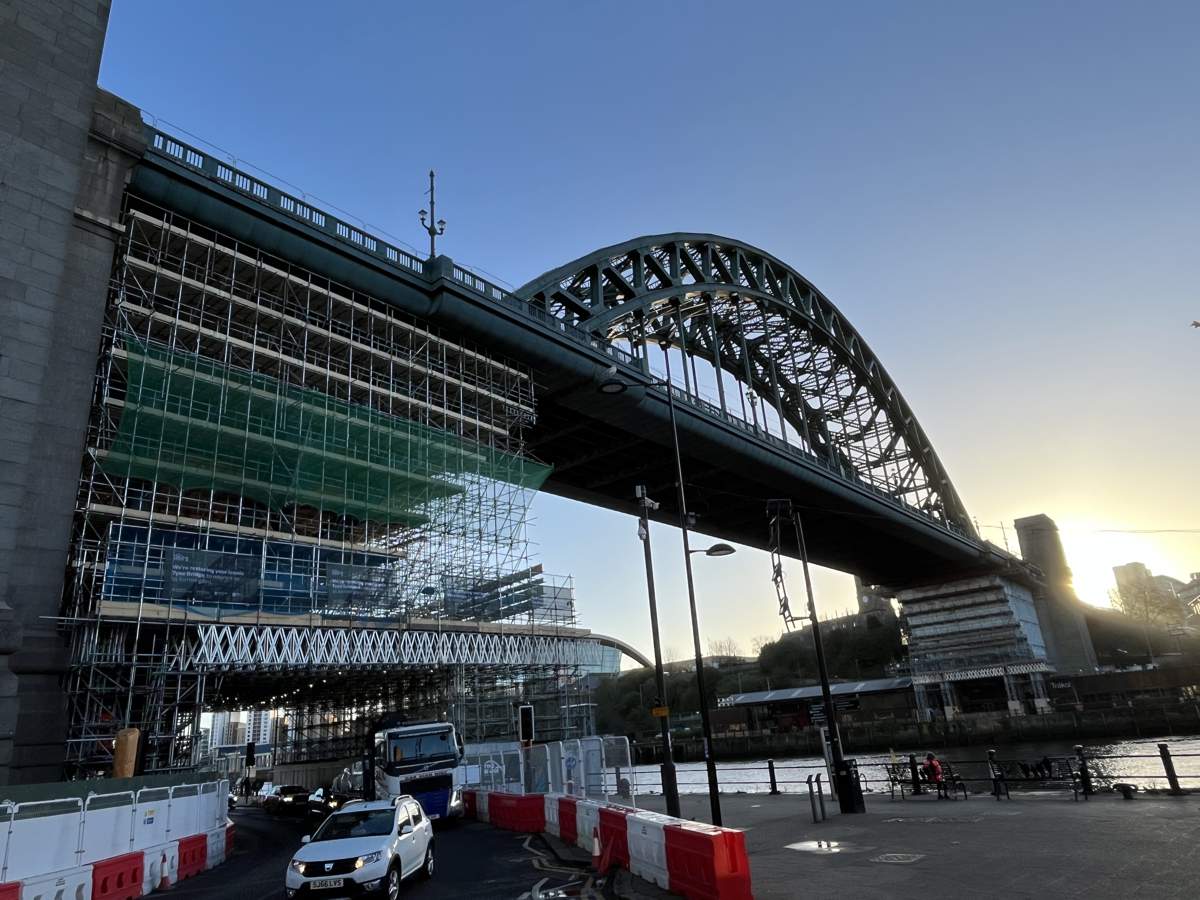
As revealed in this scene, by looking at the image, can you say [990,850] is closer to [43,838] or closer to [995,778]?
[995,778]

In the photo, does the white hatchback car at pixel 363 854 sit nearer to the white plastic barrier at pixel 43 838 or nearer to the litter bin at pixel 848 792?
the white plastic barrier at pixel 43 838

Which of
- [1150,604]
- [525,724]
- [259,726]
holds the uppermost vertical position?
[1150,604]

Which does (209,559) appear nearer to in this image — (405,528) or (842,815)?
(405,528)

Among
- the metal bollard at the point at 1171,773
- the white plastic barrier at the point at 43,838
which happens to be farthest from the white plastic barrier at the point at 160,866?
the metal bollard at the point at 1171,773

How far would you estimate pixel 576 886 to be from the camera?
497 inches

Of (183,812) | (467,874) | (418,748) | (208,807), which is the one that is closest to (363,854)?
(467,874)

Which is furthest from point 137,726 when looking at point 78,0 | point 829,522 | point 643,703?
point 643,703

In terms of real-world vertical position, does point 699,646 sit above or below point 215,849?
above

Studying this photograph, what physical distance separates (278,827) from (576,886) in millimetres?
26956

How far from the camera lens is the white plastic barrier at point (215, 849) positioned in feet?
62.6

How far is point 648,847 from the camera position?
479 inches

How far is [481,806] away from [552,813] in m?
7.82

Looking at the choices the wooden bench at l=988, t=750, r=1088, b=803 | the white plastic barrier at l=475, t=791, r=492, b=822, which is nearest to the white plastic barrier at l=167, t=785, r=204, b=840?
the white plastic barrier at l=475, t=791, r=492, b=822

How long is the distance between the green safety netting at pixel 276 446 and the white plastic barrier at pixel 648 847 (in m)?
23.0
